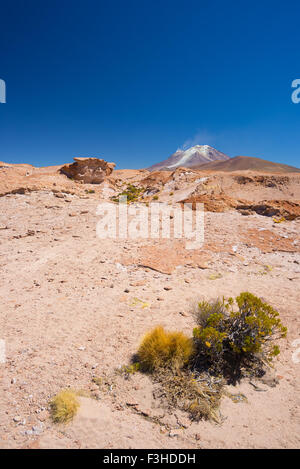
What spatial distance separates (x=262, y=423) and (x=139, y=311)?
2.50m

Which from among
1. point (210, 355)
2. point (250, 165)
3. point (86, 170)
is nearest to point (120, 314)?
point (210, 355)

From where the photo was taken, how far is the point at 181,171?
19.9m

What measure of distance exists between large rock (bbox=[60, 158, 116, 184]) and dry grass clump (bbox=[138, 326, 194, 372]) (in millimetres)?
18074

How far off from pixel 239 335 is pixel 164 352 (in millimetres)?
1148

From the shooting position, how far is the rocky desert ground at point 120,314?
241cm

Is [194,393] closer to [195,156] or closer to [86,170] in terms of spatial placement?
[86,170]

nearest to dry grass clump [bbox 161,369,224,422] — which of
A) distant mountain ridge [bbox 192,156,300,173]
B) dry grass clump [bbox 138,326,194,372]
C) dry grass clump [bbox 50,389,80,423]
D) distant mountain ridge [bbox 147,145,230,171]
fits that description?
dry grass clump [bbox 138,326,194,372]

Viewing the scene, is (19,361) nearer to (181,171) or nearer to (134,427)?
(134,427)

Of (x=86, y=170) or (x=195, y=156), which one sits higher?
(x=195, y=156)

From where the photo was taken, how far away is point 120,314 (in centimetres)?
430

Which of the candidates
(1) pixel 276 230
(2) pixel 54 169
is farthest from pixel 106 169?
(1) pixel 276 230

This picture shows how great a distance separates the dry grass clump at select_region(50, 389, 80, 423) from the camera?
2421 millimetres

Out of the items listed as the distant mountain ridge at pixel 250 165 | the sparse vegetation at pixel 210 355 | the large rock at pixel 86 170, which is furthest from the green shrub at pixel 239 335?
the distant mountain ridge at pixel 250 165

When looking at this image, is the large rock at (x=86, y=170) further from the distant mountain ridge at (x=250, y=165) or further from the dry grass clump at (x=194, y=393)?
the distant mountain ridge at (x=250, y=165)
